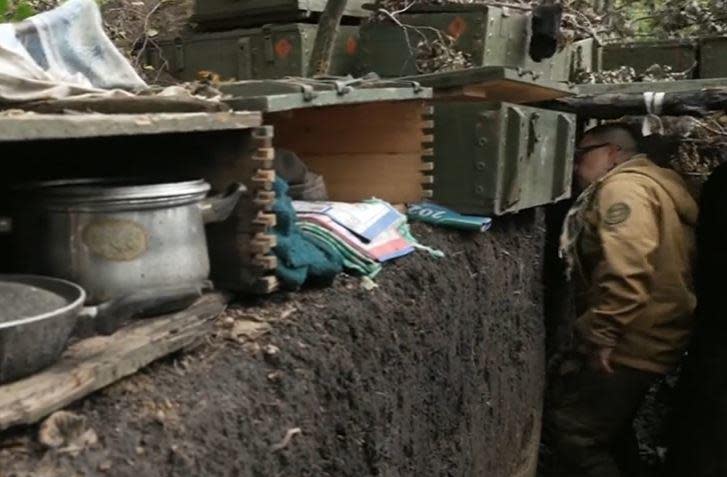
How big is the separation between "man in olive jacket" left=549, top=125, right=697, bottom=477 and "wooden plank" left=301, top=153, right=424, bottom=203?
1.51 metres

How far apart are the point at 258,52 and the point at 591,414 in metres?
2.91

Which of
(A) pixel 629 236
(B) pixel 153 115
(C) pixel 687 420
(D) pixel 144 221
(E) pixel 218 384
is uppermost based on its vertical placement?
(B) pixel 153 115

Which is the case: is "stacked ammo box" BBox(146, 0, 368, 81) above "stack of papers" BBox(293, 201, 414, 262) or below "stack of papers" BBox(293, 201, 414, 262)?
above

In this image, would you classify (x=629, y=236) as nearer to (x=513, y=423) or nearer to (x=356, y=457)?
(x=513, y=423)

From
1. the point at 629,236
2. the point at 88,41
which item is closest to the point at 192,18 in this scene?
the point at 629,236

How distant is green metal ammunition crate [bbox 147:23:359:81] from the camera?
5840 mm

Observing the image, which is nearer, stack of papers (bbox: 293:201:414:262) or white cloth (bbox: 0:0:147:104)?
white cloth (bbox: 0:0:147:104)

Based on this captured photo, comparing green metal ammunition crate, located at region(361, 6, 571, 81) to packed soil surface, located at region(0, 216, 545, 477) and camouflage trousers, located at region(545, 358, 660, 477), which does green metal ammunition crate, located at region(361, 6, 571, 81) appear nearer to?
packed soil surface, located at region(0, 216, 545, 477)

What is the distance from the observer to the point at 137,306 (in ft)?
7.22

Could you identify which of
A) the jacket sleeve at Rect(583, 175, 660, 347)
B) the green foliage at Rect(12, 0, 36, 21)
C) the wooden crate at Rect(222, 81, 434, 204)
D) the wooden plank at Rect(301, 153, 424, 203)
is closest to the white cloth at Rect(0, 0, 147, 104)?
the wooden crate at Rect(222, 81, 434, 204)

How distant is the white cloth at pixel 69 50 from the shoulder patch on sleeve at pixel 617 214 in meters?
2.95

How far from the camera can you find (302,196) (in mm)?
3621

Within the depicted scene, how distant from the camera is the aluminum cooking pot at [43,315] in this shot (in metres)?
1.81

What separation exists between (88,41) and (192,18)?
3.56 meters
